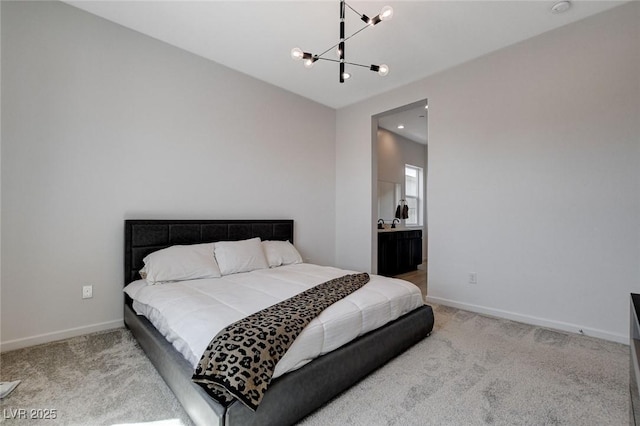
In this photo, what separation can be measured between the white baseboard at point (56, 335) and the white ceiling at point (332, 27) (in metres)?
2.87

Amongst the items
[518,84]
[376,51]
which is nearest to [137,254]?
[376,51]

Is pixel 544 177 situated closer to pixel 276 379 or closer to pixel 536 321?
pixel 536 321

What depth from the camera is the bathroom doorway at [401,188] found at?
4992 mm

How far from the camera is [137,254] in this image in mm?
2787

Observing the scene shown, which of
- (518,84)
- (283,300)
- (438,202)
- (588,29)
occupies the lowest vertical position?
(283,300)

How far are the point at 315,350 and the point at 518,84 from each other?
3.32m

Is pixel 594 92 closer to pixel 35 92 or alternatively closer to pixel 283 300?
pixel 283 300

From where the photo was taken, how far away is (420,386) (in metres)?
1.86

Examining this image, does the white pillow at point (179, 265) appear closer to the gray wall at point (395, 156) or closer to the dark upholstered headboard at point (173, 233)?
the dark upholstered headboard at point (173, 233)

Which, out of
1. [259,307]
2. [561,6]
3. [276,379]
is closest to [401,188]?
[561,6]

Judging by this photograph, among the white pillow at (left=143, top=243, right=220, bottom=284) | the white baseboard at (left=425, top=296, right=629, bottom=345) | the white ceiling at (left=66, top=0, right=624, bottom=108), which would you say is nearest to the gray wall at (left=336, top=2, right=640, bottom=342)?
the white baseboard at (left=425, top=296, right=629, bottom=345)

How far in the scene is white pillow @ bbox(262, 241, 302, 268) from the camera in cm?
341

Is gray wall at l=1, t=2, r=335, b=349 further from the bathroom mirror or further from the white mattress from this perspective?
the bathroom mirror

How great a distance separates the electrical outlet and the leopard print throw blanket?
1.94m
